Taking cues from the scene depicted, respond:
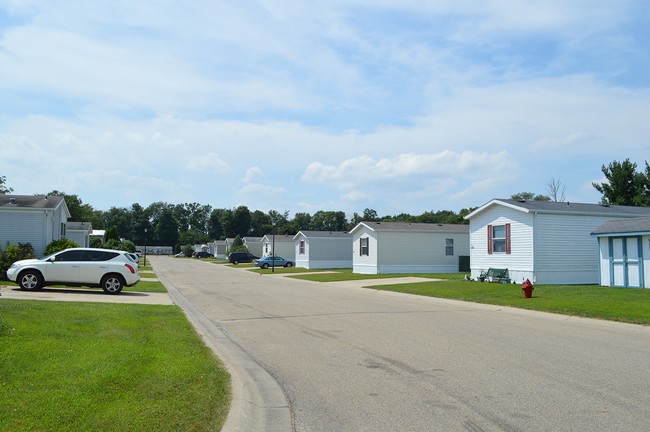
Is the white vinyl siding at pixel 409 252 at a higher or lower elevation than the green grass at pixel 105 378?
higher

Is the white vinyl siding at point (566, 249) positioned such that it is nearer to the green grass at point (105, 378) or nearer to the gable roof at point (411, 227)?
the gable roof at point (411, 227)

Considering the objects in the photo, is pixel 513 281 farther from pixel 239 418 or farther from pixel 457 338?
pixel 239 418

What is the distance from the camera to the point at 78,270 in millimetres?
21078

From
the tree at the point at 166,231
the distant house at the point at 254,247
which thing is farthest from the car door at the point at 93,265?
the tree at the point at 166,231

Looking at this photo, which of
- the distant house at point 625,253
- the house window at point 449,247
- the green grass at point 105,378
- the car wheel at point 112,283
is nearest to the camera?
the green grass at point 105,378

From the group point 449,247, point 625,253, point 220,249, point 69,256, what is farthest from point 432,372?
point 220,249

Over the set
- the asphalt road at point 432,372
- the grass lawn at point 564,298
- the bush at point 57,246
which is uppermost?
the bush at point 57,246

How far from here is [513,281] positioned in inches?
1148

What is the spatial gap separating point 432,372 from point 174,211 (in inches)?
7040

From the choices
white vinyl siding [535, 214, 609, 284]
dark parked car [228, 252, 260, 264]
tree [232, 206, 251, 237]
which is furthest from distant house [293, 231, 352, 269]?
tree [232, 206, 251, 237]

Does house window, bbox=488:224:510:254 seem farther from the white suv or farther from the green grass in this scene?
the green grass

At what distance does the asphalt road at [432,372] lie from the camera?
6219 millimetres

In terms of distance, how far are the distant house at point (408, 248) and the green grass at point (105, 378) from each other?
3194 cm

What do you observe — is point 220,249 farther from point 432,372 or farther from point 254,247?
point 432,372
